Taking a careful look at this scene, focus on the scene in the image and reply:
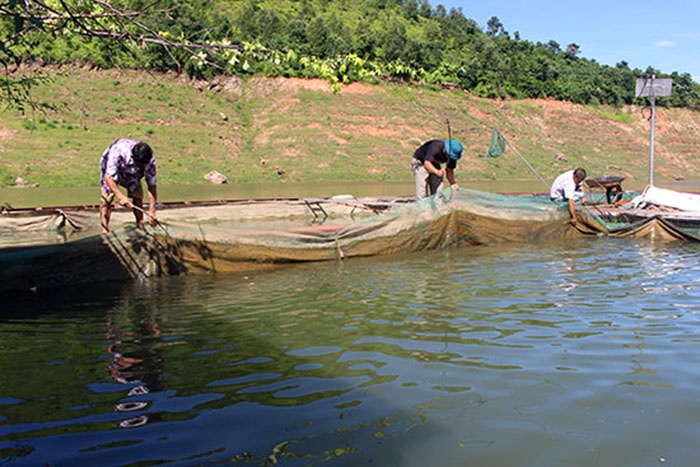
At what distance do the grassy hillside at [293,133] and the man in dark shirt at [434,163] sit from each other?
21674 millimetres

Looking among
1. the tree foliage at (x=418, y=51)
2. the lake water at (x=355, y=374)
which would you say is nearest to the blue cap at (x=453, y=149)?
the lake water at (x=355, y=374)

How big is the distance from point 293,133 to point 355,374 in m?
37.7

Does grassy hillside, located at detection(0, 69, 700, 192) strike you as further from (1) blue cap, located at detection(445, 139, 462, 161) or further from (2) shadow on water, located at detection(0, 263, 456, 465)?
(2) shadow on water, located at detection(0, 263, 456, 465)

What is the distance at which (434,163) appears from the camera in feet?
34.5

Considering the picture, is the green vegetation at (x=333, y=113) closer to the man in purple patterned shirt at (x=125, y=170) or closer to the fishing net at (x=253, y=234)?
the fishing net at (x=253, y=234)

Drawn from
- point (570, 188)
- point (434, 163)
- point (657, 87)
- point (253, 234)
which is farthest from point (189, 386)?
point (657, 87)

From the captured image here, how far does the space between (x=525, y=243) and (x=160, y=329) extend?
23.6ft

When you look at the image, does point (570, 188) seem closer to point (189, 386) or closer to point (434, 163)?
point (434, 163)

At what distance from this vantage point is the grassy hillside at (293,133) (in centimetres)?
3288

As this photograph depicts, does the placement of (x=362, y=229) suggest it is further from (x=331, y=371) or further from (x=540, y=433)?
(x=540, y=433)

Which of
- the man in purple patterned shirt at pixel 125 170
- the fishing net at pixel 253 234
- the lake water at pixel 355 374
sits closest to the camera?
the lake water at pixel 355 374

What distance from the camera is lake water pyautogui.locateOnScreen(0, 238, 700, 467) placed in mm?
2863

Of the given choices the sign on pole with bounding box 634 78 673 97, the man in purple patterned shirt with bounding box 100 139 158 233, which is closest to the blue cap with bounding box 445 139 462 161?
the man in purple patterned shirt with bounding box 100 139 158 233

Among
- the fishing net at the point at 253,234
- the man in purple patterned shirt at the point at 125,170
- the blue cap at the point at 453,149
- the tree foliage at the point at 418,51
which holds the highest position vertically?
the tree foliage at the point at 418,51
